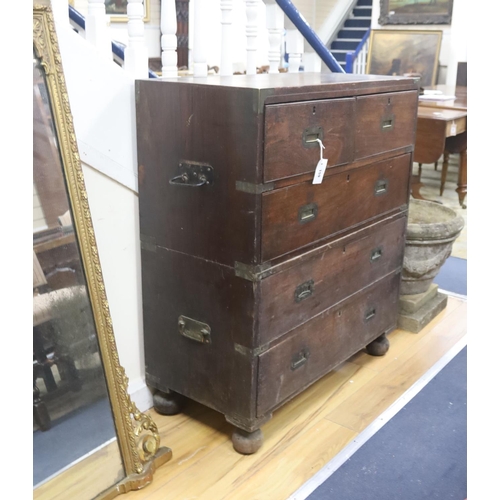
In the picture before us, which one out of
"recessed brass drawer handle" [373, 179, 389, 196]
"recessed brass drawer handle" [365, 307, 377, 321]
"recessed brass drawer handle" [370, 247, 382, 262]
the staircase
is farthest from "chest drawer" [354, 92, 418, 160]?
the staircase

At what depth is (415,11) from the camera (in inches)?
333

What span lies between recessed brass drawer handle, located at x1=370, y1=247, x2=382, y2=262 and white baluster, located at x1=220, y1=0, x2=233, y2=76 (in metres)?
0.89

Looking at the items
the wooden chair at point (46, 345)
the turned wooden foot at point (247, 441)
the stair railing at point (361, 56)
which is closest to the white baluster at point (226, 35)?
the wooden chair at point (46, 345)

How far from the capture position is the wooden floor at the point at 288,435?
1.88 m

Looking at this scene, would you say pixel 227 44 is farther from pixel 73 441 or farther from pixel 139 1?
pixel 73 441

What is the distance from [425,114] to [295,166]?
3.13 m

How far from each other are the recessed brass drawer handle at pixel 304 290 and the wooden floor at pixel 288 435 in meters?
0.53

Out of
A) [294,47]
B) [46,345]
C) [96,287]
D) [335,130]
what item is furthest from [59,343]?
[294,47]

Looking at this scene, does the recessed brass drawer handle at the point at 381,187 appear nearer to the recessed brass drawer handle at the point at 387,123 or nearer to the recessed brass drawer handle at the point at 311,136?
the recessed brass drawer handle at the point at 387,123

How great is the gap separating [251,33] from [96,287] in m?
1.21

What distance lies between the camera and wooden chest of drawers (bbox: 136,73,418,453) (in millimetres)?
1726

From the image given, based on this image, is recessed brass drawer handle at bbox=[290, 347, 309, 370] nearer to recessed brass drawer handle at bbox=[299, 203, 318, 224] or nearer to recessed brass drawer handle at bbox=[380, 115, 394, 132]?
recessed brass drawer handle at bbox=[299, 203, 318, 224]

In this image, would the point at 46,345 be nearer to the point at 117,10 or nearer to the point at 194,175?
the point at 194,175

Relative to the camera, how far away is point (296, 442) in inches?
82.8
